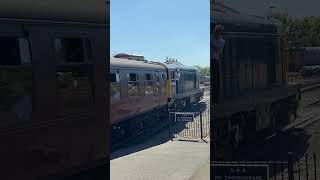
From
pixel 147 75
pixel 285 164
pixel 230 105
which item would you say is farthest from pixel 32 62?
pixel 285 164

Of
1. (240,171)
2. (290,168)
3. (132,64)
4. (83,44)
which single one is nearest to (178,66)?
(132,64)

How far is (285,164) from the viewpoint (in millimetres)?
1653

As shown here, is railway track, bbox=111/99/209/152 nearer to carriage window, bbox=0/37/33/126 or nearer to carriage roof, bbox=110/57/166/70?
carriage roof, bbox=110/57/166/70

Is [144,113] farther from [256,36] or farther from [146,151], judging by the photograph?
[256,36]

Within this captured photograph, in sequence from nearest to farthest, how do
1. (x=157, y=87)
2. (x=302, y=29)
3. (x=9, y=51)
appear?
(x=9, y=51), (x=302, y=29), (x=157, y=87)

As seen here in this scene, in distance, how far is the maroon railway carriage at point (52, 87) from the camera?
1.51m

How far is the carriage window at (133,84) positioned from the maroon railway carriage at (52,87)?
0.27 meters

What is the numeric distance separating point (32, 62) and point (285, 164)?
3.83 feet

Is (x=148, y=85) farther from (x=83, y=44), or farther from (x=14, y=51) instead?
(x=14, y=51)

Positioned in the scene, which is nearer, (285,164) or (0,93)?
(0,93)

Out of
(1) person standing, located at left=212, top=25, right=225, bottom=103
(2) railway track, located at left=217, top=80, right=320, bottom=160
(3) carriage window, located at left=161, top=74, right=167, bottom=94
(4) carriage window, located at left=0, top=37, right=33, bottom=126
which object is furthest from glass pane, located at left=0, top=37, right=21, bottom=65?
(2) railway track, located at left=217, top=80, right=320, bottom=160

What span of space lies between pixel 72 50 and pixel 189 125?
0.69 metres

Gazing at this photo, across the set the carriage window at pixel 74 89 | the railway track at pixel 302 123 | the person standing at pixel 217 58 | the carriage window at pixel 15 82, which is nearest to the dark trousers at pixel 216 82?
the person standing at pixel 217 58

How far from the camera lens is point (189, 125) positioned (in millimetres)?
1914
